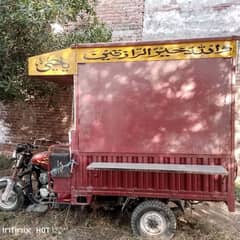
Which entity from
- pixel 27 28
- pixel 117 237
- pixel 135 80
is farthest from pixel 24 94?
pixel 117 237

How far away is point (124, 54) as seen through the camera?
4672 mm

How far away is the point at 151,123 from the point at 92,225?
1619 mm

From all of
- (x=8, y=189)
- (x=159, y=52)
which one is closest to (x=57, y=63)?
(x=159, y=52)

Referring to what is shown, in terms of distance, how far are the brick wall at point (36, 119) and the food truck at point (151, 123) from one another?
3.36 meters

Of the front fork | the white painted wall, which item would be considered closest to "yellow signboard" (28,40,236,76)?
the front fork

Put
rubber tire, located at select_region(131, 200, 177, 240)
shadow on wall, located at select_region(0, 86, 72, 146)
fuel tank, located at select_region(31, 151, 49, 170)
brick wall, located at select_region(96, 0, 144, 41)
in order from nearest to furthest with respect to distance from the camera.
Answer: rubber tire, located at select_region(131, 200, 177, 240) → fuel tank, located at select_region(31, 151, 49, 170) → brick wall, located at select_region(96, 0, 144, 41) → shadow on wall, located at select_region(0, 86, 72, 146)

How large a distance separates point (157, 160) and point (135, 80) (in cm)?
100

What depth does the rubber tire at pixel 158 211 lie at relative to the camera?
4.68 metres

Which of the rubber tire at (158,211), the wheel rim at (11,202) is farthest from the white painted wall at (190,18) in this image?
the wheel rim at (11,202)

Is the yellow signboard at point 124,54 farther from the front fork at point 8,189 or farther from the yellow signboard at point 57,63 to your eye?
the front fork at point 8,189

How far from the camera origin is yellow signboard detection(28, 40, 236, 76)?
4.45 m

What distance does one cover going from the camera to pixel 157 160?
4.65 metres

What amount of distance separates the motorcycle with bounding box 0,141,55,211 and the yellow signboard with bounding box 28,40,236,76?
133 cm

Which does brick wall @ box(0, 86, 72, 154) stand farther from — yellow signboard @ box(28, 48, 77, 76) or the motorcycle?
yellow signboard @ box(28, 48, 77, 76)
